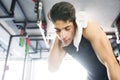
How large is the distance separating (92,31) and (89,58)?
0.28 metres

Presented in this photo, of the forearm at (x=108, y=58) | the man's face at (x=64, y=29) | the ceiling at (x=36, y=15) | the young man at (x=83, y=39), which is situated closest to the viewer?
the forearm at (x=108, y=58)

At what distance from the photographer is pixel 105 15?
513cm

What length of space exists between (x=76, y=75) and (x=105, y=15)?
13.2 ft

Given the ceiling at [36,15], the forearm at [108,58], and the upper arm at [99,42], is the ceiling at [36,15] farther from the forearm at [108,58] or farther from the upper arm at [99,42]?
the forearm at [108,58]

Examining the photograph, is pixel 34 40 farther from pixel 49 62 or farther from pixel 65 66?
pixel 49 62

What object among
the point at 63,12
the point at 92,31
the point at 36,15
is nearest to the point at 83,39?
the point at 92,31

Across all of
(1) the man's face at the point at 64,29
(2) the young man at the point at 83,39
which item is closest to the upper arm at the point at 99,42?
(2) the young man at the point at 83,39

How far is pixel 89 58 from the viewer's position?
166cm

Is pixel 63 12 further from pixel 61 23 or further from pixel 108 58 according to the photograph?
pixel 108 58

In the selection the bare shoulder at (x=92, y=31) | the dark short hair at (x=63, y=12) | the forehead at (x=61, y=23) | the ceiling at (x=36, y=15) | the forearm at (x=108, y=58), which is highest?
the ceiling at (x=36, y=15)

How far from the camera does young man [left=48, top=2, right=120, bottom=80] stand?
142cm

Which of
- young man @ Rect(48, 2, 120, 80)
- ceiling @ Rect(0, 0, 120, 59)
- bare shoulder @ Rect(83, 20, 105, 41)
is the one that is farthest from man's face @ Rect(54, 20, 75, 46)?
ceiling @ Rect(0, 0, 120, 59)

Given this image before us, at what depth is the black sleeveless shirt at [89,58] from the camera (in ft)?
5.31

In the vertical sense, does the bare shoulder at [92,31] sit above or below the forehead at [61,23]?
below
